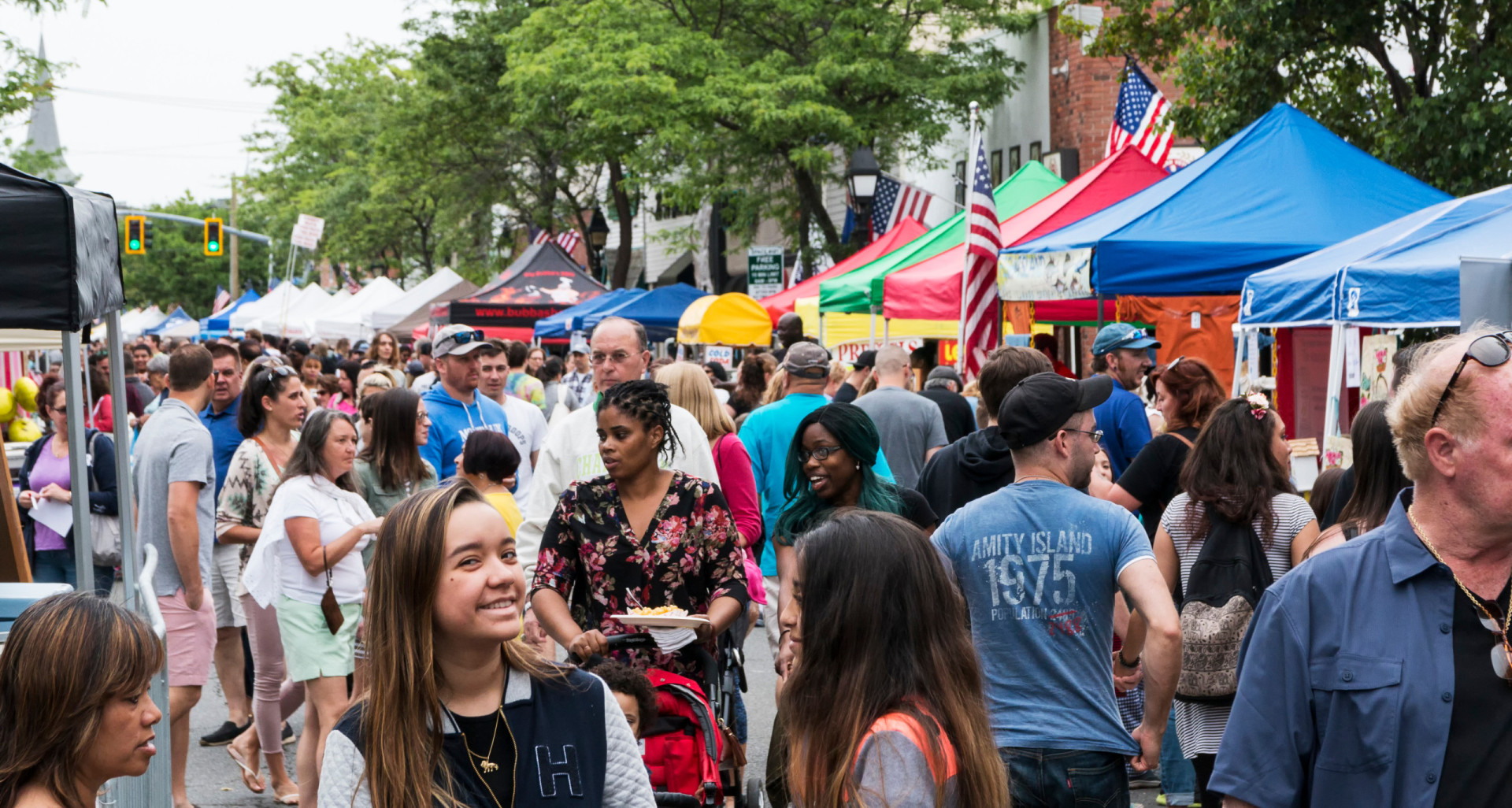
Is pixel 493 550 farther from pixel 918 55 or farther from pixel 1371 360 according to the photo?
pixel 918 55

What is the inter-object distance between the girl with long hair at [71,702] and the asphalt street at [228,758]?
3.33 metres

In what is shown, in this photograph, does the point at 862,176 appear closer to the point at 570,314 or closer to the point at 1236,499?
the point at 570,314

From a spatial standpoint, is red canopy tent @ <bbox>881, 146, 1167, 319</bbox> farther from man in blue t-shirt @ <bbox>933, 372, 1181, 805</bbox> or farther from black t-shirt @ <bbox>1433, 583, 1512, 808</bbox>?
black t-shirt @ <bbox>1433, 583, 1512, 808</bbox>

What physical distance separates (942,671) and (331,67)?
5724cm

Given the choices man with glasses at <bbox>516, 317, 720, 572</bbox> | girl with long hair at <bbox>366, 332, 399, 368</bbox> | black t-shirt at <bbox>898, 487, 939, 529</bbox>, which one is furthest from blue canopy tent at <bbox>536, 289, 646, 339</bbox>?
black t-shirt at <bbox>898, 487, 939, 529</bbox>

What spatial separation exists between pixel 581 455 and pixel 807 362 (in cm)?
200

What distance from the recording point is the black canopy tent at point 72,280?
422cm

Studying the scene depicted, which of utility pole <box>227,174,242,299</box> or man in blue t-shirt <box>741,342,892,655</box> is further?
utility pole <box>227,174,242,299</box>

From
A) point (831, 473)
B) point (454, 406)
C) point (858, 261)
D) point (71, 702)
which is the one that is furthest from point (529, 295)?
point (71, 702)

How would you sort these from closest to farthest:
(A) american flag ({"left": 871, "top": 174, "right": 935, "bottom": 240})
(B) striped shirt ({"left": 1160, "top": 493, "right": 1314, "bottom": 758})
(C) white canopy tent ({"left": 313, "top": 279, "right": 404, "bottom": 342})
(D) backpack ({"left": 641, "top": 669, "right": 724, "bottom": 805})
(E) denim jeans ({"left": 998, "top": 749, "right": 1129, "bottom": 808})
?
(E) denim jeans ({"left": 998, "top": 749, "right": 1129, "bottom": 808}), (D) backpack ({"left": 641, "top": 669, "right": 724, "bottom": 805}), (B) striped shirt ({"left": 1160, "top": 493, "right": 1314, "bottom": 758}), (A) american flag ({"left": 871, "top": 174, "right": 935, "bottom": 240}), (C) white canopy tent ({"left": 313, "top": 279, "right": 404, "bottom": 342})

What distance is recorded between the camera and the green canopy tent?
54.0ft

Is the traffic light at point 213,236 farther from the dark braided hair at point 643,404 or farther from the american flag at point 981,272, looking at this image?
the dark braided hair at point 643,404

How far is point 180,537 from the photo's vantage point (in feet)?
21.9

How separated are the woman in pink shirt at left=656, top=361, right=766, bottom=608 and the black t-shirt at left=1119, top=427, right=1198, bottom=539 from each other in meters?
1.76
